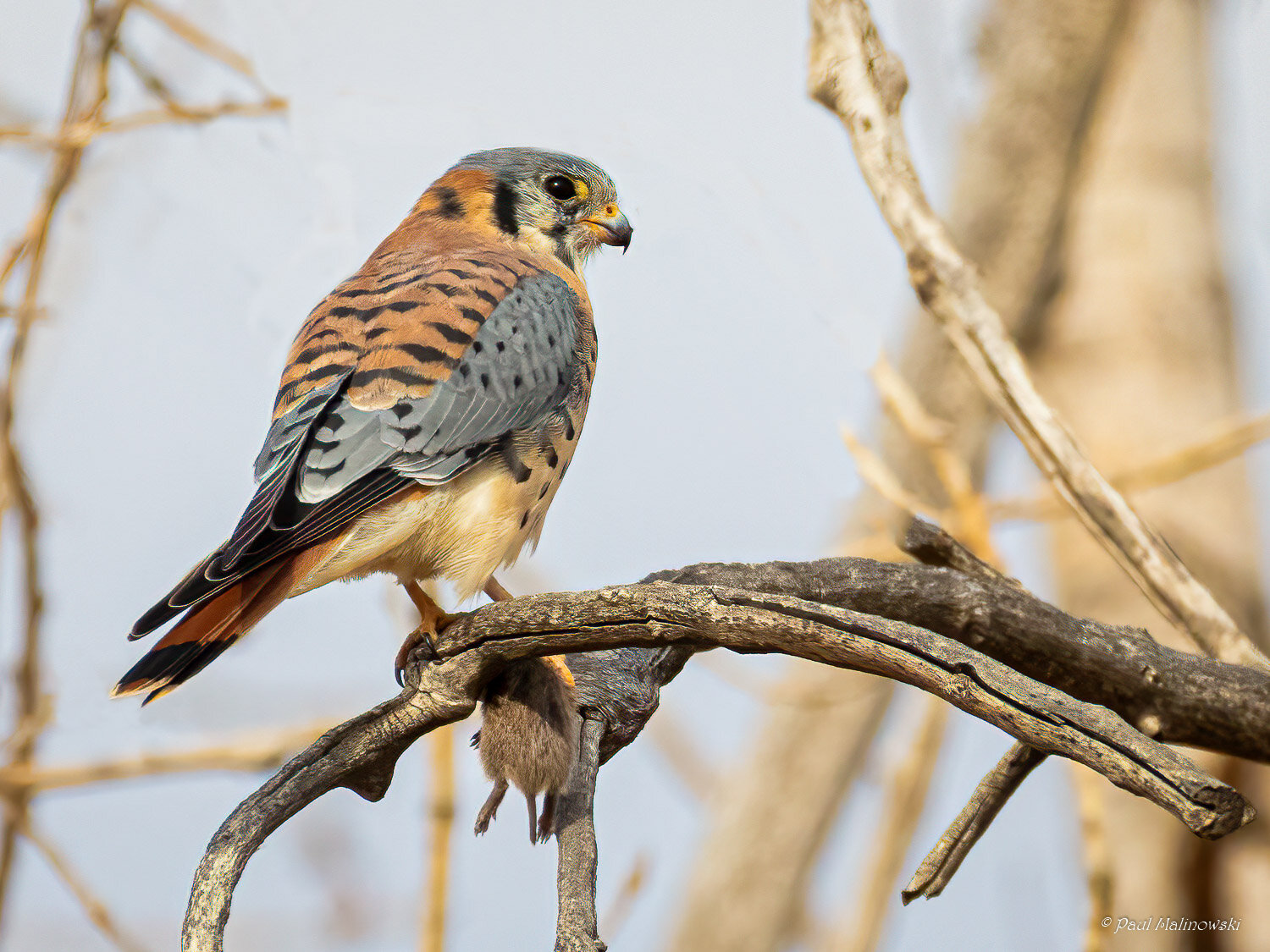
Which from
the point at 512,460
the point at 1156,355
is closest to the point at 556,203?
the point at 512,460

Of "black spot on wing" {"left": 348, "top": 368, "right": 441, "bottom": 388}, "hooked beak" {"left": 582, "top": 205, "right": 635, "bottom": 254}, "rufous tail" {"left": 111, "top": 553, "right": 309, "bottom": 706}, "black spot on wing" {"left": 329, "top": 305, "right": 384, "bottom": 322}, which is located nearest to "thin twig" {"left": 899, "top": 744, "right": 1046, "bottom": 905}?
"rufous tail" {"left": 111, "top": 553, "right": 309, "bottom": 706}

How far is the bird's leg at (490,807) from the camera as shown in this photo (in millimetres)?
2027

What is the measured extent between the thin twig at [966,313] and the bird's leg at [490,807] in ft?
3.84

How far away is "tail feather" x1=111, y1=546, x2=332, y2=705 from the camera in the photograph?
1954 millimetres

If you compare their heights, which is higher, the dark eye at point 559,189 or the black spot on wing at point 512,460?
the dark eye at point 559,189

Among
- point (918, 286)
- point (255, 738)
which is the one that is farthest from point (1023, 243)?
point (255, 738)

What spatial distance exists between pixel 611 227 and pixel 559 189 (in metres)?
0.19

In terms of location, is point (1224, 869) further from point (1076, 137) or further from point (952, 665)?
point (952, 665)

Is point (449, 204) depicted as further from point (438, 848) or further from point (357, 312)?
point (438, 848)

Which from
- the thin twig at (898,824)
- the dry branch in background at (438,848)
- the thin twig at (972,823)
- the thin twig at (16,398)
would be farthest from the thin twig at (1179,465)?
the thin twig at (16,398)

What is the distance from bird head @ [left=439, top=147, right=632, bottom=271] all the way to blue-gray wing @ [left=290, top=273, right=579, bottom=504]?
0.60 m

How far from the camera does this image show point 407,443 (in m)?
2.35

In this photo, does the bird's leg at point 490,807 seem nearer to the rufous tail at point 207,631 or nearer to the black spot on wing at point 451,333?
the rufous tail at point 207,631

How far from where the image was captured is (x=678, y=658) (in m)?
2.39
